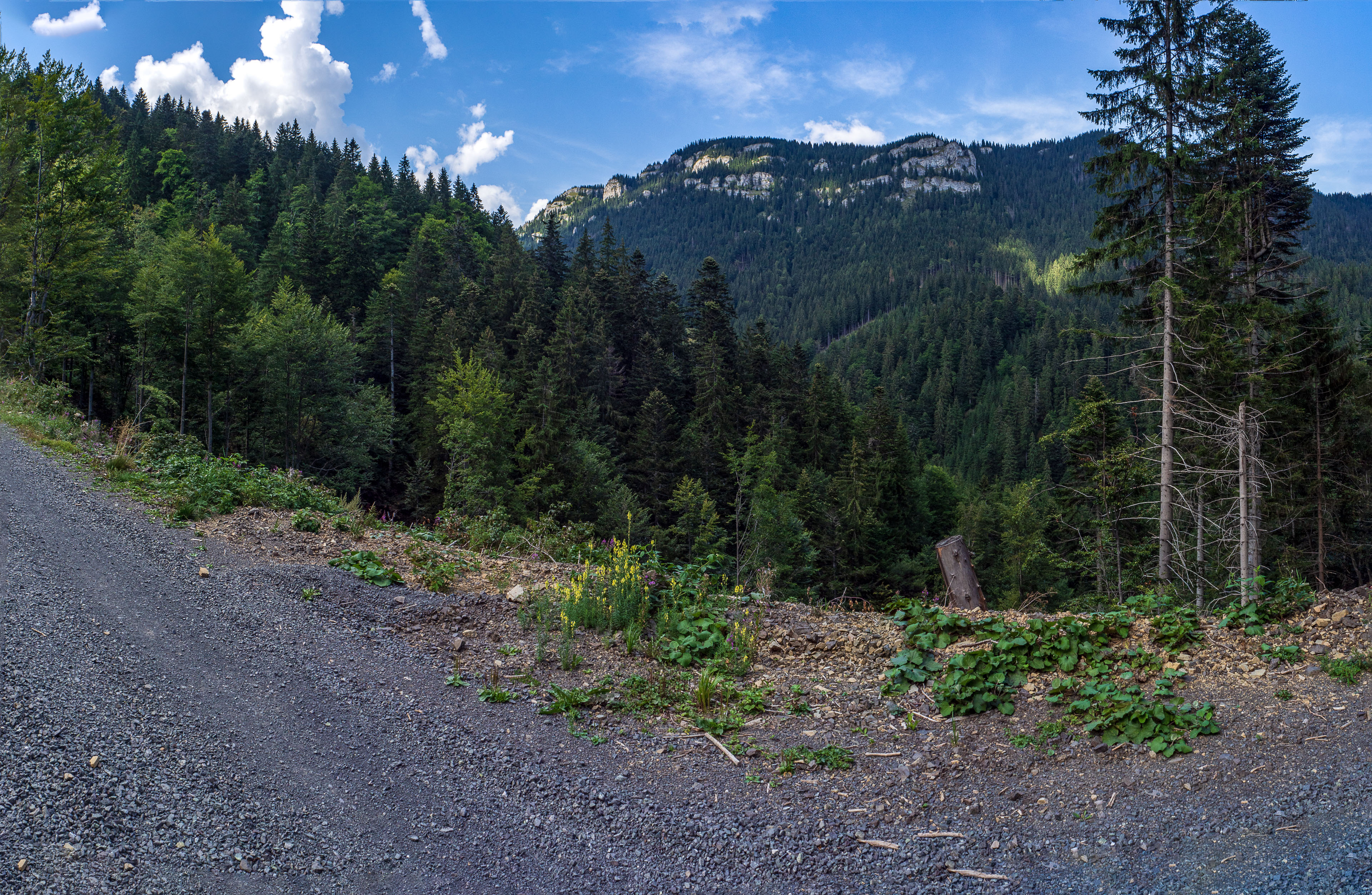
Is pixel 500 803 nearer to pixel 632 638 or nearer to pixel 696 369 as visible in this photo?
pixel 632 638

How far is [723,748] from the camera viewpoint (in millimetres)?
5043

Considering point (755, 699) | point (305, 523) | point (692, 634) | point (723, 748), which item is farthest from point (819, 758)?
point (305, 523)

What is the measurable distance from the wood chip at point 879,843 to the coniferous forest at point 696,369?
149 inches

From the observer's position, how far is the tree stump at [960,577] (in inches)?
297

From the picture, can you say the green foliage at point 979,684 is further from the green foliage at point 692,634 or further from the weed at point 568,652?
the weed at point 568,652

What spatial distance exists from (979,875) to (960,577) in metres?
4.29

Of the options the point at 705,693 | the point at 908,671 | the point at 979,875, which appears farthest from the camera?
the point at 908,671

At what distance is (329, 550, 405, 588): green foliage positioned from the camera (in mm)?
7902

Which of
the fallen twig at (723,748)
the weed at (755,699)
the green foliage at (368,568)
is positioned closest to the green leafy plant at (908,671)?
the weed at (755,699)

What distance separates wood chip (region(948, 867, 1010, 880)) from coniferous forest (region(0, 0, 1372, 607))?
4.07 meters

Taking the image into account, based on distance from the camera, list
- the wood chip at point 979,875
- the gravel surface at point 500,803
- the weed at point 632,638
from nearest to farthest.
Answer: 1. the gravel surface at point 500,803
2. the wood chip at point 979,875
3. the weed at point 632,638

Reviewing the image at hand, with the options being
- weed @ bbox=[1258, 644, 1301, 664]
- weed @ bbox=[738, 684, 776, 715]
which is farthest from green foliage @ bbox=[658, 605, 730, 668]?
weed @ bbox=[1258, 644, 1301, 664]

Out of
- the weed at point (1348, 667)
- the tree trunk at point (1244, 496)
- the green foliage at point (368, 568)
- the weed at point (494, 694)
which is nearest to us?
the weed at point (1348, 667)

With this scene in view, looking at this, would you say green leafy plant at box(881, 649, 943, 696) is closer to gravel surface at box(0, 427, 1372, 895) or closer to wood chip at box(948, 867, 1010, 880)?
gravel surface at box(0, 427, 1372, 895)
